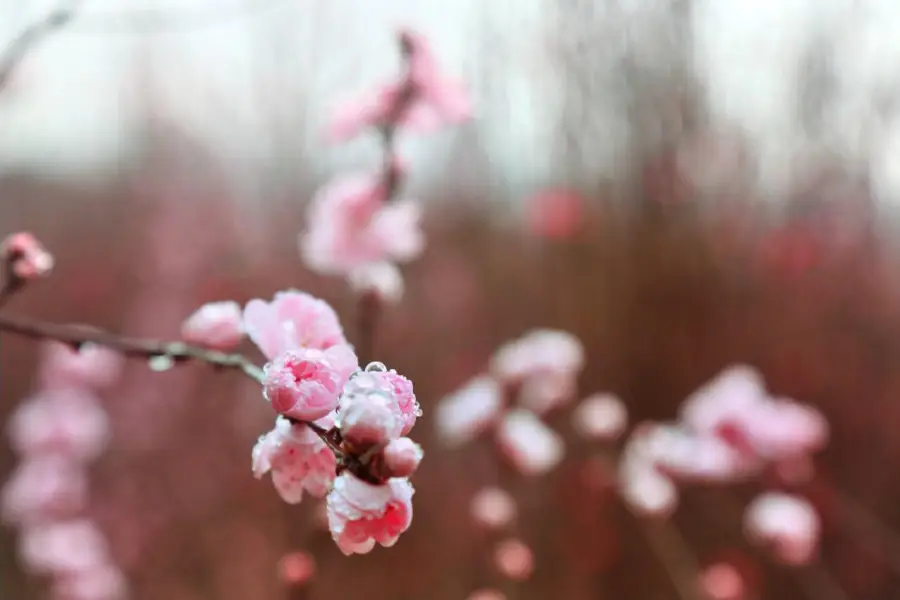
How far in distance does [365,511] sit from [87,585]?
1159 mm

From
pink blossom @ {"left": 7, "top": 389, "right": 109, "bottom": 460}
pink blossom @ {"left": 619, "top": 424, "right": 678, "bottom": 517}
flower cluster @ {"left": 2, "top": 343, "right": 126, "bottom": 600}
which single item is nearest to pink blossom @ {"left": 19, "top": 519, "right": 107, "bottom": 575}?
flower cluster @ {"left": 2, "top": 343, "right": 126, "bottom": 600}

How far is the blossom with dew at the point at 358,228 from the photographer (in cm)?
78

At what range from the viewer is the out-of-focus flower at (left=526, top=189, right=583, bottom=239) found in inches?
73.5

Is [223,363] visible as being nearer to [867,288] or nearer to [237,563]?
[237,563]

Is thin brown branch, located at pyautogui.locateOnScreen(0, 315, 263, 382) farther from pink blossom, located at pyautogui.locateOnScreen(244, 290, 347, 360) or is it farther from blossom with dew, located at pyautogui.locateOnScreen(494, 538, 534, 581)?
blossom with dew, located at pyautogui.locateOnScreen(494, 538, 534, 581)

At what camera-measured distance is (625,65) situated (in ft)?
6.05

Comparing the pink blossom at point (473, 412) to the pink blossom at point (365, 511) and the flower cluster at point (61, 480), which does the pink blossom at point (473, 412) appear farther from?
the flower cluster at point (61, 480)

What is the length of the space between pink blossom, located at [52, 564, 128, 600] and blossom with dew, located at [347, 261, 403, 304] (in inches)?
32.7

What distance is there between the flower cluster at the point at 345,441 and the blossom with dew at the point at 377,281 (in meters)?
0.36

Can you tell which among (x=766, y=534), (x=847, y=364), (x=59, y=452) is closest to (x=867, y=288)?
(x=847, y=364)

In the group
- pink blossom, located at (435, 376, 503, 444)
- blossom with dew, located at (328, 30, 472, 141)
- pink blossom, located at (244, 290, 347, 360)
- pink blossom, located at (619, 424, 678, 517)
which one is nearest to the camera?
pink blossom, located at (244, 290, 347, 360)

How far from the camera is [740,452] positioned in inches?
37.9

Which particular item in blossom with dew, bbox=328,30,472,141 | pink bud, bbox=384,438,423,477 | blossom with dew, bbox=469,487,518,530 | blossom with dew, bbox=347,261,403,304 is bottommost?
blossom with dew, bbox=469,487,518,530

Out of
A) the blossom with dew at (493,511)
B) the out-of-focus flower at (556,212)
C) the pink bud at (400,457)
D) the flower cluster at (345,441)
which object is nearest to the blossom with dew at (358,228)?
the blossom with dew at (493,511)
